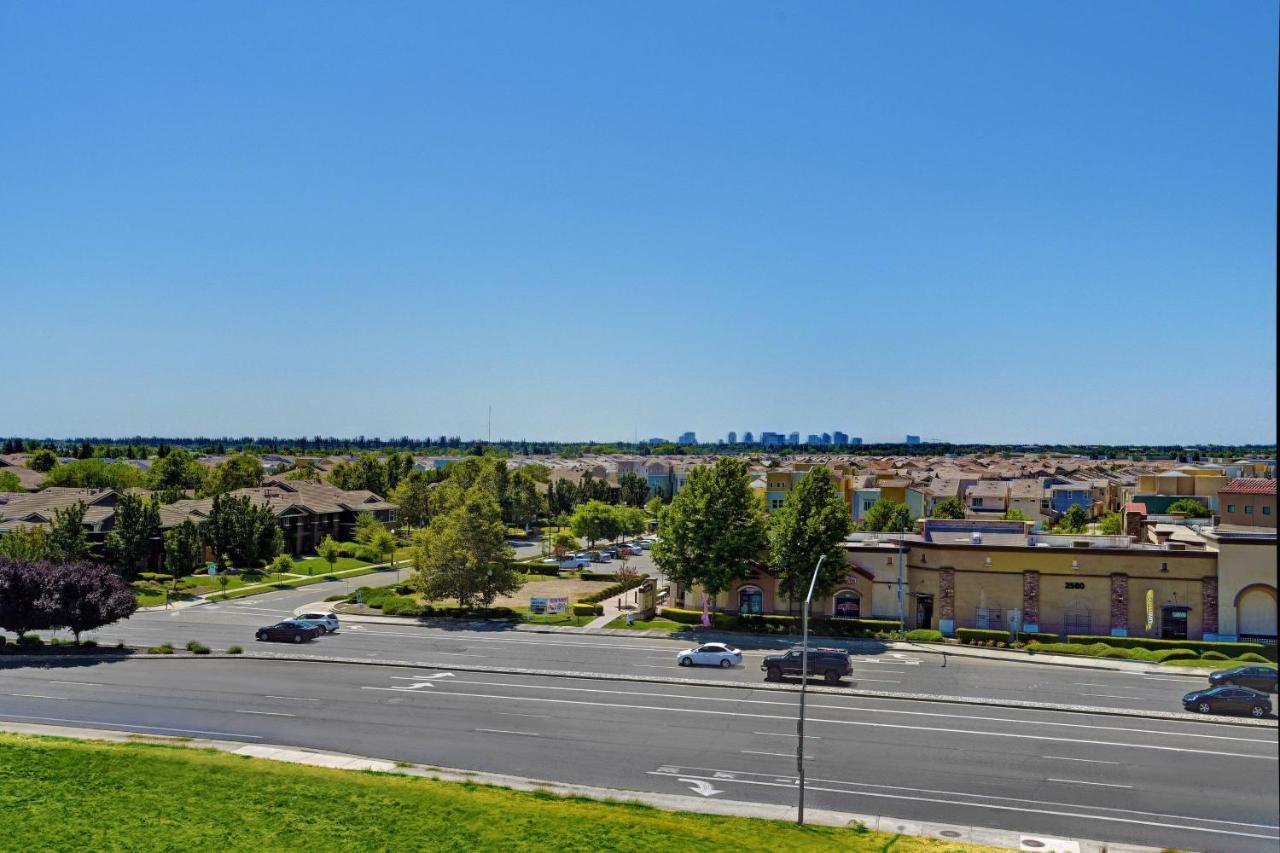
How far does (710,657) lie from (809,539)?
1212 centimetres

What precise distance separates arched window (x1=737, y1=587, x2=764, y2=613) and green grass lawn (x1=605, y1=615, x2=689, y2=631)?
13.8 feet

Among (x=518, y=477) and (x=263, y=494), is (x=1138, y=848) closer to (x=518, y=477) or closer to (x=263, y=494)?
(x=263, y=494)

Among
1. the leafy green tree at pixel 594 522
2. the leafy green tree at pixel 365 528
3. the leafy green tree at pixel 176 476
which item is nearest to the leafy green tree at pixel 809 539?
the leafy green tree at pixel 594 522

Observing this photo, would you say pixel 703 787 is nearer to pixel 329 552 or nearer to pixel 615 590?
pixel 615 590

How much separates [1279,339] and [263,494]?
4057 inches

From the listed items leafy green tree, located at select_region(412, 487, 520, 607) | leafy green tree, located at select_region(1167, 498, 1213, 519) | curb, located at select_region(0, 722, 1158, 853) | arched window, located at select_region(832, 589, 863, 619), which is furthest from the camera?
leafy green tree, located at select_region(1167, 498, 1213, 519)

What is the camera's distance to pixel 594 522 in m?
103

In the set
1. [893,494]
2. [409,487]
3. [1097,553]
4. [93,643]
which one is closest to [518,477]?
[409,487]

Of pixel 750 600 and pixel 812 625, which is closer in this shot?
pixel 812 625

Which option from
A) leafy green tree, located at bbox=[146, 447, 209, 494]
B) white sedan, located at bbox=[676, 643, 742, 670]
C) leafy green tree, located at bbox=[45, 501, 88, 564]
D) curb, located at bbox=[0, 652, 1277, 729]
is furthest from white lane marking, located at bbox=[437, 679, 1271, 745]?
leafy green tree, located at bbox=[146, 447, 209, 494]

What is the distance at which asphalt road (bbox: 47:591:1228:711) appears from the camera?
1640 inches

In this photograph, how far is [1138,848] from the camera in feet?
78.5

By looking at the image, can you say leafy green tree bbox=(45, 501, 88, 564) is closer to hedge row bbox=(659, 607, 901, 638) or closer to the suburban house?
hedge row bbox=(659, 607, 901, 638)

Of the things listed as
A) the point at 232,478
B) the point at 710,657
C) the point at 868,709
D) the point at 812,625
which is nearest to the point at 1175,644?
the point at 812,625
